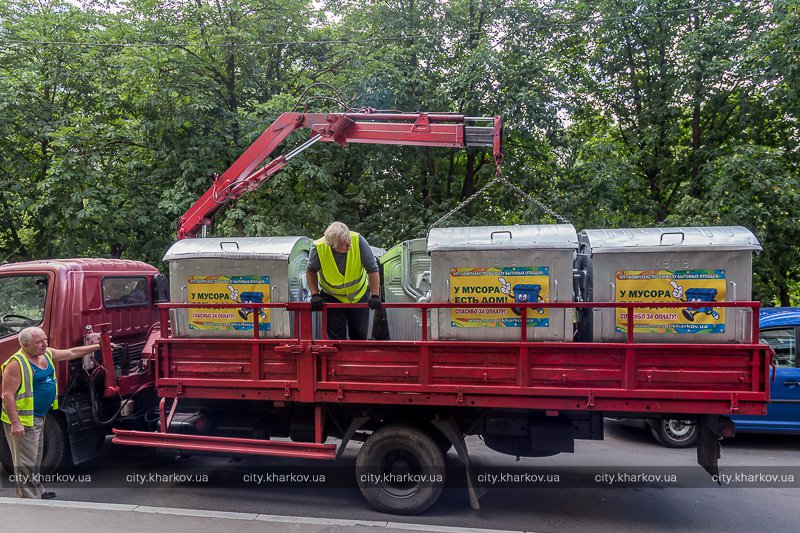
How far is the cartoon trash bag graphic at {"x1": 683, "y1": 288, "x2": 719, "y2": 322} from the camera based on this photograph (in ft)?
14.6

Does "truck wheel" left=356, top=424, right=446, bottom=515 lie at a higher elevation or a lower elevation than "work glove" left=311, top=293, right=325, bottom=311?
lower

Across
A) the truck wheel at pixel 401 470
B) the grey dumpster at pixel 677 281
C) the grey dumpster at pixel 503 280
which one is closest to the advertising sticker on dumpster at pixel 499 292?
the grey dumpster at pixel 503 280

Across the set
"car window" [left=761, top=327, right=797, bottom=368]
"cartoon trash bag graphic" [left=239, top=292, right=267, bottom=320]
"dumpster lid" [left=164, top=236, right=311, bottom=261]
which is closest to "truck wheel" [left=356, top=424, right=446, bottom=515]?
"cartoon trash bag graphic" [left=239, top=292, right=267, bottom=320]

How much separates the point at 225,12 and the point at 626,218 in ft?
28.6

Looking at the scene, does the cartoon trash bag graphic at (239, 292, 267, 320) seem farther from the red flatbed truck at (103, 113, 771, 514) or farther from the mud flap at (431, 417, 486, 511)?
the mud flap at (431, 417, 486, 511)

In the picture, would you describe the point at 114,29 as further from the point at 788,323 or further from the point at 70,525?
the point at 788,323

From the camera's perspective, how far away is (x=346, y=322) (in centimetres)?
546

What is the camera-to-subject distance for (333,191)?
36.6 ft

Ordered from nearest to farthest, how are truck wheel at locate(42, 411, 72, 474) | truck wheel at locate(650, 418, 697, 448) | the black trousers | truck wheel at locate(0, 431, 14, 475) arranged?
the black trousers, truck wheel at locate(42, 411, 72, 474), truck wheel at locate(0, 431, 14, 475), truck wheel at locate(650, 418, 697, 448)

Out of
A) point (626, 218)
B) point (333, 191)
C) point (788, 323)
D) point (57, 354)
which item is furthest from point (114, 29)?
point (788, 323)

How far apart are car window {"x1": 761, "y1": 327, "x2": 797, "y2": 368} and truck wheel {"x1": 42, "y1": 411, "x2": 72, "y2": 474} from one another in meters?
7.89

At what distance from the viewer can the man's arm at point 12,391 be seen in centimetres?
500

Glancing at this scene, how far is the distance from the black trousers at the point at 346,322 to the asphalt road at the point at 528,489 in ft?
5.02

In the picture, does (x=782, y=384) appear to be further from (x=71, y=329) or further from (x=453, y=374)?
(x=71, y=329)
